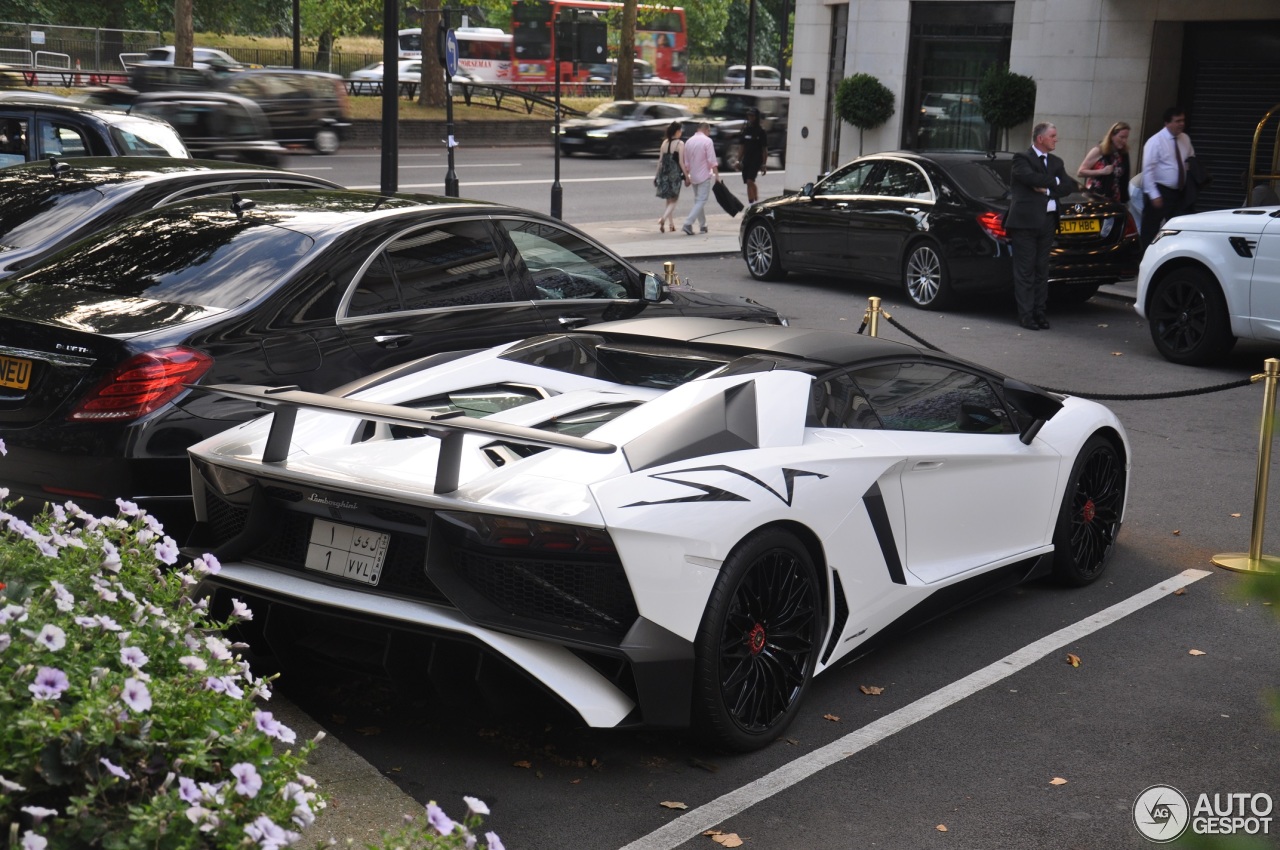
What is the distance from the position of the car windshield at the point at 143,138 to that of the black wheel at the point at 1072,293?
9.13 metres

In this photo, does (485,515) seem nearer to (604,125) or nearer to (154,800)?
(154,800)

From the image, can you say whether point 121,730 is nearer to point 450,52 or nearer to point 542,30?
point 450,52

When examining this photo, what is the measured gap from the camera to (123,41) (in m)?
54.5

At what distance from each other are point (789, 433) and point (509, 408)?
1047 millimetres

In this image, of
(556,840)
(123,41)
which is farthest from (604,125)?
(556,840)

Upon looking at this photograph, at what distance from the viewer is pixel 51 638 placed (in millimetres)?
2686

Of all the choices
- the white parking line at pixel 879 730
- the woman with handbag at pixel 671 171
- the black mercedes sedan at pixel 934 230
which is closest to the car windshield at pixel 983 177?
the black mercedes sedan at pixel 934 230

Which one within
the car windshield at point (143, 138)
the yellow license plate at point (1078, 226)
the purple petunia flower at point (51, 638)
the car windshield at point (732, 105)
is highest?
the car windshield at point (732, 105)

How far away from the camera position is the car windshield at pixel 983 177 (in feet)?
48.6

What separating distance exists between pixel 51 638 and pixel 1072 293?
14.8 metres

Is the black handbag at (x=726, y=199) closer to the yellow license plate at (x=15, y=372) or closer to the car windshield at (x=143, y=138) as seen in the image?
the car windshield at (x=143, y=138)

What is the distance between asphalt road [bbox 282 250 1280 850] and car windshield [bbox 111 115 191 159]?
8.11m

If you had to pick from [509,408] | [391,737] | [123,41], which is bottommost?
[391,737]

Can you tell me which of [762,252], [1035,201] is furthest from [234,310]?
[762,252]
